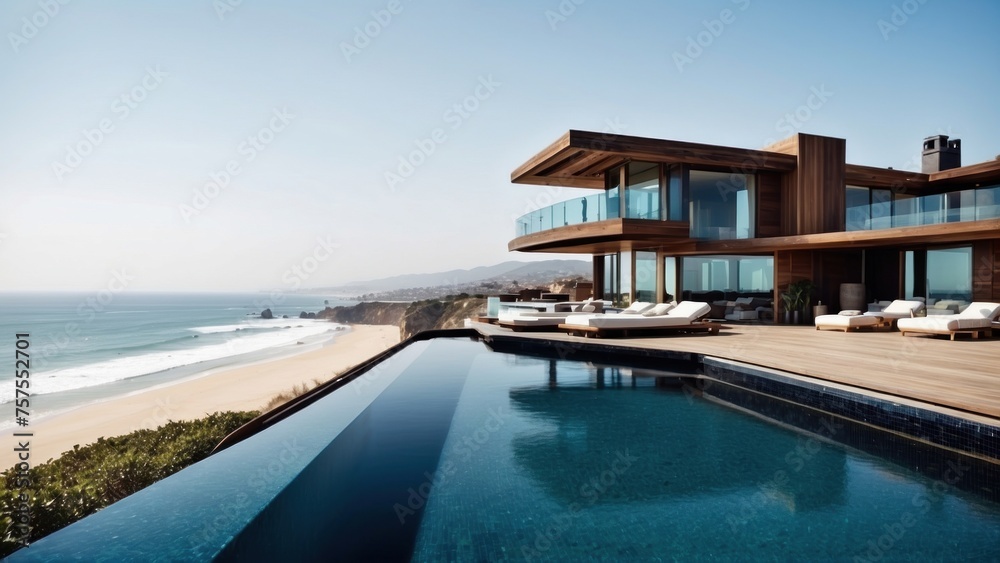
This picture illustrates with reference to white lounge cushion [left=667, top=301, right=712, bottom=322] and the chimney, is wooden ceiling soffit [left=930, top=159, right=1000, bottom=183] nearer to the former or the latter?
the chimney

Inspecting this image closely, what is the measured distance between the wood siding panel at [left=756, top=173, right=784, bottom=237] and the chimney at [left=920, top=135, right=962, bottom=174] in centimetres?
913

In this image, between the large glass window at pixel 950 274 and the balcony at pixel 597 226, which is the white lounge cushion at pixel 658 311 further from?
the large glass window at pixel 950 274

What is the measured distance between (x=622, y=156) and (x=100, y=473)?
1269 centimetres

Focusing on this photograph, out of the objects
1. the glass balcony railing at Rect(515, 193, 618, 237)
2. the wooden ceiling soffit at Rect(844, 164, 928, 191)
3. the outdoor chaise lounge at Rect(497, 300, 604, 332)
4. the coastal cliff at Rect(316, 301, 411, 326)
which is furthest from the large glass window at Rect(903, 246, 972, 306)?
the coastal cliff at Rect(316, 301, 411, 326)

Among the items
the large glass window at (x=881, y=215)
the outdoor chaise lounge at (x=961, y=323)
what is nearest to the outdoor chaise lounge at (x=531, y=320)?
the outdoor chaise lounge at (x=961, y=323)

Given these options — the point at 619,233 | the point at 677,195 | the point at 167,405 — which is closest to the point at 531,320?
the point at 619,233

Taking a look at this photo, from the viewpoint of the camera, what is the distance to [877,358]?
7.52 meters

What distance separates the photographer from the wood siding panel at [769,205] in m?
15.2

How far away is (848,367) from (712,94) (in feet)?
36.0

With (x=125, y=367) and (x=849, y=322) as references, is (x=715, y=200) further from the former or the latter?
(x=125, y=367)

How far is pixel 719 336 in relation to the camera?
11.0 meters

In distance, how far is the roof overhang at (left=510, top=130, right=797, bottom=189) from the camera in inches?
519

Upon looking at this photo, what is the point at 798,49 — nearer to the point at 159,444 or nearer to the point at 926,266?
the point at 926,266

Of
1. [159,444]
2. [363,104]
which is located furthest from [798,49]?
[159,444]
